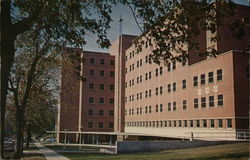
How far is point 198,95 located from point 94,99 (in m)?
39.5

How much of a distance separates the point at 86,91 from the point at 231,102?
153 ft

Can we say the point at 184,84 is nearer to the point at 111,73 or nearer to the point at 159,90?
the point at 159,90

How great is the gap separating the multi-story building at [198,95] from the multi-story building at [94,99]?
38.6ft

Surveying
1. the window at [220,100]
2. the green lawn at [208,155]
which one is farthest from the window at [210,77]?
the green lawn at [208,155]

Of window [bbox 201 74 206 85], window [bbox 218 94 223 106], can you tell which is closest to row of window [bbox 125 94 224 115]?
window [bbox 218 94 223 106]

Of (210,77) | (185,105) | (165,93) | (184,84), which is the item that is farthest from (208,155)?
(165,93)

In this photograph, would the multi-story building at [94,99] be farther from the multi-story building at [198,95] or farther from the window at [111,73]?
the multi-story building at [198,95]

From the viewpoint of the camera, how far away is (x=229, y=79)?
3603 centimetres

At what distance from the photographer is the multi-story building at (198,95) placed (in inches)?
1400

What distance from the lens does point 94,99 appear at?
77.0 m

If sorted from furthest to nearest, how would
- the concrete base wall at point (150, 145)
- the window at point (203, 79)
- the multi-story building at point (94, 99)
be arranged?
the multi-story building at point (94, 99), the window at point (203, 79), the concrete base wall at point (150, 145)

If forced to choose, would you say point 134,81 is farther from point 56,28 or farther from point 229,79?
point 56,28

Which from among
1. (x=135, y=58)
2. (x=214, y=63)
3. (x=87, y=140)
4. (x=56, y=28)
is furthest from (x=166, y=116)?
(x=56, y=28)

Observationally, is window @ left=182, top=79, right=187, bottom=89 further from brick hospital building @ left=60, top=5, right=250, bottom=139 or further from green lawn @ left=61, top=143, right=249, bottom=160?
green lawn @ left=61, top=143, right=249, bottom=160
